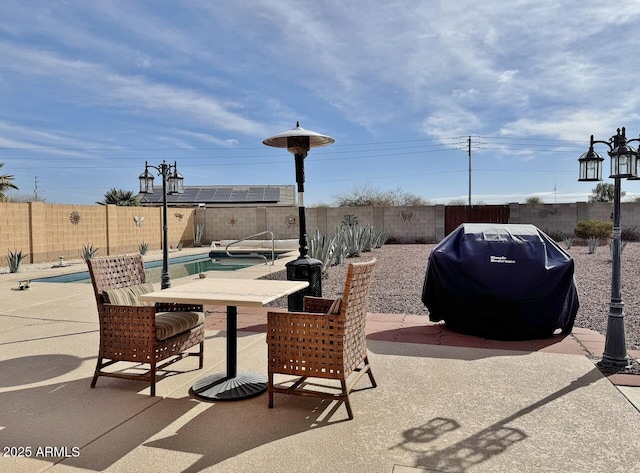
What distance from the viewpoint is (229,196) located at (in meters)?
37.7

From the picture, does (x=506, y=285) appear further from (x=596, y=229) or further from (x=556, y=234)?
(x=556, y=234)

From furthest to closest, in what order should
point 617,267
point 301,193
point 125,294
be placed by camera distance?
1. point 301,193
2. point 617,267
3. point 125,294

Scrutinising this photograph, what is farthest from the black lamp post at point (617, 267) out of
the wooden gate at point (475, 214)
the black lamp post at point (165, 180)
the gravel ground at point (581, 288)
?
the wooden gate at point (475, 214)

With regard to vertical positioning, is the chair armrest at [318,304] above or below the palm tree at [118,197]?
below

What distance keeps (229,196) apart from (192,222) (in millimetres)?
16282

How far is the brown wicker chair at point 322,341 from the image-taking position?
2.96 meters

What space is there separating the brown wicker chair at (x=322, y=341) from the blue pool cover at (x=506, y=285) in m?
2.23

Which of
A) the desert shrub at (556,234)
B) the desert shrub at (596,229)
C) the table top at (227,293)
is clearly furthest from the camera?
the desert shrub at (556,234)

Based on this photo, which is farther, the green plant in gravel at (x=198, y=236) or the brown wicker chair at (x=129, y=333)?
the green plant in gravel at (x=198, y=236)

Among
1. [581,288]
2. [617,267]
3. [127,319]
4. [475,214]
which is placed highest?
[475,214]

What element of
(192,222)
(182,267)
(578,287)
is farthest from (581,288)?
(192,222)

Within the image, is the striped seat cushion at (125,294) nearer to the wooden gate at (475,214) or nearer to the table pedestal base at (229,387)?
the table pedestal base at (229,387)

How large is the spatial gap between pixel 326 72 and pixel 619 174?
12276mm

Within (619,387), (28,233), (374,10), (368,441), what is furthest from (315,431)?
(28,233)
